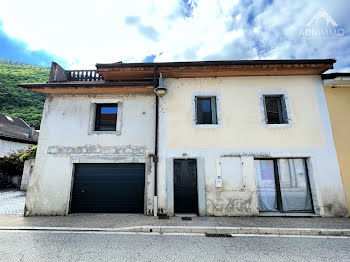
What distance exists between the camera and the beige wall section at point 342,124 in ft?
22.6

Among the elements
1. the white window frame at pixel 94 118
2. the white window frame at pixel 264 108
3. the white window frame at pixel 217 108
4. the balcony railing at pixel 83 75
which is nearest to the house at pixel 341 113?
the white window frame at pixel 264 108

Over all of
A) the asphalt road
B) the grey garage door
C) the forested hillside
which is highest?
the forested hillside

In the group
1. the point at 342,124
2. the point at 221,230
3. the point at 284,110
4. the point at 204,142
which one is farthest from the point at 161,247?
the point at 342,124

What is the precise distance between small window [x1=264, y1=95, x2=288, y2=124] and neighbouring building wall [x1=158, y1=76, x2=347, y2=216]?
298 millimetres

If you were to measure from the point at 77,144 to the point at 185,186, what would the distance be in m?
5.05

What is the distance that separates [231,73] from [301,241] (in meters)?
6.42

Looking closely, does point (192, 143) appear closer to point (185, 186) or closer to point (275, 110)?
point (185, 186)

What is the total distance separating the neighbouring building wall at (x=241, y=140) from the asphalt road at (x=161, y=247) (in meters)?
2.10

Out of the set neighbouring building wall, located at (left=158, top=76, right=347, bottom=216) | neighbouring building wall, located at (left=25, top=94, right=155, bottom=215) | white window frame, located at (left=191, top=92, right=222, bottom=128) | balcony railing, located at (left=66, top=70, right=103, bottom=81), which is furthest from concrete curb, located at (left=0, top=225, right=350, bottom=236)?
balcony railing, located at (left=66, top=70, right=103, bottom=81)

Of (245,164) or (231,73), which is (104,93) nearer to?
(231,73)

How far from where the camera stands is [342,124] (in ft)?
23.9

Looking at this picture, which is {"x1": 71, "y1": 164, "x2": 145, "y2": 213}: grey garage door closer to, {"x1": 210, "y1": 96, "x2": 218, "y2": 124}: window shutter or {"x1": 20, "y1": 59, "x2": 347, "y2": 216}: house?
{"x1": 20, "y1": 59, "x2": 347, "y2": 216}: house

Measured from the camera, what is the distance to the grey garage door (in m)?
7.24

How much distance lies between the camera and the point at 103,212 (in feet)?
23.7
